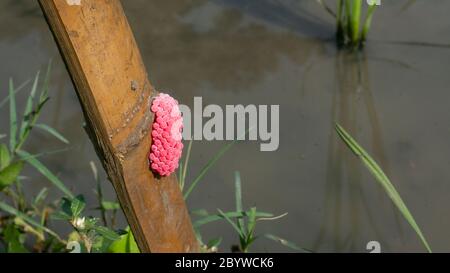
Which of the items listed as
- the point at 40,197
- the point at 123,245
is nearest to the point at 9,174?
the point at 40,197

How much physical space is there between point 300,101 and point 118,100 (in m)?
1.45

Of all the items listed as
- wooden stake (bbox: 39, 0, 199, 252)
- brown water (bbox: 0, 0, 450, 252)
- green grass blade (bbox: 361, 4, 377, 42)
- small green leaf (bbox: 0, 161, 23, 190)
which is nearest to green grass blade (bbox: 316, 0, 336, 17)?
brown water (bbox: 0, 0, 450, 252)

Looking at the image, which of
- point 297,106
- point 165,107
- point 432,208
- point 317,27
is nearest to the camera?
point 165,107

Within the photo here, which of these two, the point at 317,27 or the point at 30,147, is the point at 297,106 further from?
the point at 30,147

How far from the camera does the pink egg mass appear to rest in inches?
43.5

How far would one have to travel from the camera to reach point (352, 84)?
2496 millimetres

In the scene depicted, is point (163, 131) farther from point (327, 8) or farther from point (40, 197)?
point (327, 8)

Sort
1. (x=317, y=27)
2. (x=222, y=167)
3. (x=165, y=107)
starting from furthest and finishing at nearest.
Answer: (x=317, y=27)
(x=222, y=167)
(x=165, y=107)

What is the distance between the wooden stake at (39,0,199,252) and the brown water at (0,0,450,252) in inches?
35.6

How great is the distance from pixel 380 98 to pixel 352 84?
127mm

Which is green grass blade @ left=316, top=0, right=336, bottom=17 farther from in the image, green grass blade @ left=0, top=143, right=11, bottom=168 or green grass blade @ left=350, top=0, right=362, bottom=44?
green grass blade @ left=0, top=143, right=11, bottom=168

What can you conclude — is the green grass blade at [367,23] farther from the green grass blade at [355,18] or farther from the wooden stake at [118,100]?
the wooden stake at [118,100]

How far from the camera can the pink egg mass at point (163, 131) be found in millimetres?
1104

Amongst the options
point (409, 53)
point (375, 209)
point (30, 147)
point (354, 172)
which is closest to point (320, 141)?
point (354, 172)
